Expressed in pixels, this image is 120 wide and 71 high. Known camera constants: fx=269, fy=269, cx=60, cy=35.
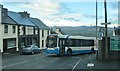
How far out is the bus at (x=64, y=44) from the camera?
35.5m

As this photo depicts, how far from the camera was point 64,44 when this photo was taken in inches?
1423

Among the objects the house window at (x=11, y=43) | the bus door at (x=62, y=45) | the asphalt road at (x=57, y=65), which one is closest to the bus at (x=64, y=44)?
the bus door at (x=62, y=45)

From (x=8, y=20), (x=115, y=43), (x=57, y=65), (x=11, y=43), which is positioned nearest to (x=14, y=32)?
(x=11, y=43)

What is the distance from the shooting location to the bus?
3550 cm

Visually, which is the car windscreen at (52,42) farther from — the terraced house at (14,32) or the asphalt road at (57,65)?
the terraced house at (14,32)

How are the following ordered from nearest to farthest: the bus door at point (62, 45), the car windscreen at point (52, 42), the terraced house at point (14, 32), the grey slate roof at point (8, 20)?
the car windscreen at point (52, 42) → the bus door at point (62, 45) → the terraced house at point (14, 32) → the grey slate roof at point (8, 20)

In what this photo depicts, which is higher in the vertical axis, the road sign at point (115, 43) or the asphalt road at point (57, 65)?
the road sign at point (115, 43)

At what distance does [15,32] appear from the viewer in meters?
50.1

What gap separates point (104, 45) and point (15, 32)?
26.4 metres

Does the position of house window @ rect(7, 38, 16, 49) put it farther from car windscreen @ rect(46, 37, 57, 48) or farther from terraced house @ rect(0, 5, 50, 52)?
car windscreen @ rect(46, 37, 57, 48)

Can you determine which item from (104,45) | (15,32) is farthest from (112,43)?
(15,32)

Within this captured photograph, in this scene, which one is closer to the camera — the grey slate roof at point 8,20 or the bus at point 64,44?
the bus at point 64,44

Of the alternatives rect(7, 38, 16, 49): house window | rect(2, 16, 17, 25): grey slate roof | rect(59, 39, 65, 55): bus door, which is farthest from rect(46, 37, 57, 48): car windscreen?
rect(7, 38, 16, 49): house window

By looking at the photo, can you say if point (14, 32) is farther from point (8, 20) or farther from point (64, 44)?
point (64, 44)
